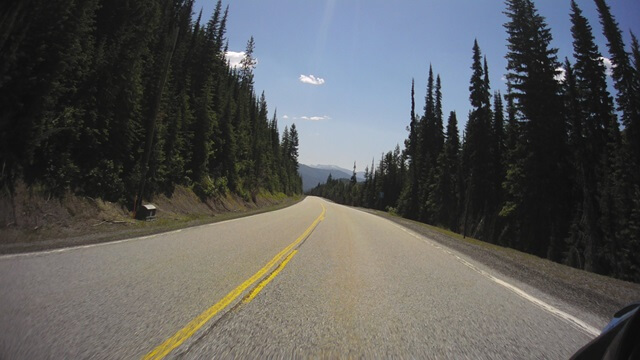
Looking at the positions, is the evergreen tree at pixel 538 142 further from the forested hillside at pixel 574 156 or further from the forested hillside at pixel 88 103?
the forested hillside at pixel 88 103

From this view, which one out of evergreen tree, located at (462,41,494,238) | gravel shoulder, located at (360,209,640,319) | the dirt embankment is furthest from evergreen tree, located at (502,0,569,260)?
the dirt embankment

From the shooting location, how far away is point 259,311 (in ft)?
13.5

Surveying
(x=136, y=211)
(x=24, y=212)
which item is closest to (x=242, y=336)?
(x=24, y=212)

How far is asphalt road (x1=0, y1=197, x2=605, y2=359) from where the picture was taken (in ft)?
10.1

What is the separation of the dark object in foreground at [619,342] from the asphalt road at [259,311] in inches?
62.4

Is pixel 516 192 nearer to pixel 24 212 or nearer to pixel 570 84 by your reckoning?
pixel 570 84

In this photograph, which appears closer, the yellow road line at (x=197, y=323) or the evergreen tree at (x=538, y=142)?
the yellow road line at (x=197, y=323)

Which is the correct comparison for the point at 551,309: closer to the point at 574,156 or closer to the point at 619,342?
the point at 619,342

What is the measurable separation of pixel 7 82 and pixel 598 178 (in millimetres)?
34822

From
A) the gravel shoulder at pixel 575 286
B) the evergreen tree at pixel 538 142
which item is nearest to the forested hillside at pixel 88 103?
the gravel shoulder at pixel 575 286

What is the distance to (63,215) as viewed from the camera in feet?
39.4

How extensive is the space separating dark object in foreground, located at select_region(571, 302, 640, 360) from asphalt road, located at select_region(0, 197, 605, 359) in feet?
5.20

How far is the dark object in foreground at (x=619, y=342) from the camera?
1575 mm

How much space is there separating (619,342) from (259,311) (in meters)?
3.51
